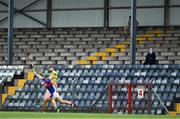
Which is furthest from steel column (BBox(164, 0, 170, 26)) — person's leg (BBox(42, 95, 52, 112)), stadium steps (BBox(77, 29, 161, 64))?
person's leg (BBox(42, 95, 52, 112))

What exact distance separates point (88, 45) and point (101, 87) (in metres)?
10.1

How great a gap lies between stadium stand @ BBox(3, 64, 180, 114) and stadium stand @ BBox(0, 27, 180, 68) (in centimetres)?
576

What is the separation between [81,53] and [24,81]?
6.87 m

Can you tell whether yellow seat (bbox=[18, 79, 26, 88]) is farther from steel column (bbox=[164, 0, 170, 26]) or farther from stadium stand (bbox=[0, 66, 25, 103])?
steel column (bbox=[164, 0, 170, 26])

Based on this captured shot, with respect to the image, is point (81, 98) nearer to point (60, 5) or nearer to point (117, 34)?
point (117, 34)

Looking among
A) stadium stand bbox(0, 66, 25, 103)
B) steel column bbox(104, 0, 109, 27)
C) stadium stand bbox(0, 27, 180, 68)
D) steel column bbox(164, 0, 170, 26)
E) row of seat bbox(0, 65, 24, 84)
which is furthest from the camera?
steel column bbox(104, 0, 109, 27)

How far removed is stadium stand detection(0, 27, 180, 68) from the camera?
41.7m

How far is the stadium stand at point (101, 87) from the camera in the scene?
106 ft

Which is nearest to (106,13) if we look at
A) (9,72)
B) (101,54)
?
(101,54)

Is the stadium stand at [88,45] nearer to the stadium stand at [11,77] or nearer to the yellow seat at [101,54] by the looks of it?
the yellow seat at [101,54]

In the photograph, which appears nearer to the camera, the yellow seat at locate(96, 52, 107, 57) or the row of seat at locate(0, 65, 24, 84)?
the row of seat at locate(0, 65, 24, 84)

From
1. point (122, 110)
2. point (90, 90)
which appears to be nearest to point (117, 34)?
point (90, 90)

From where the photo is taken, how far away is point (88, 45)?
44.2 meters

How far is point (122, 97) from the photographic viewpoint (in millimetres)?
32469
